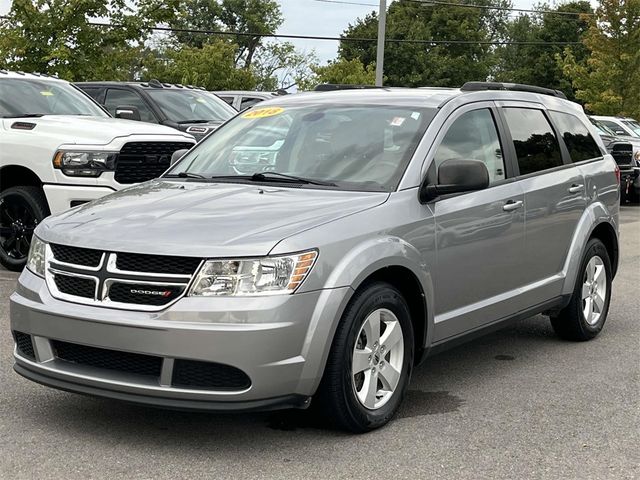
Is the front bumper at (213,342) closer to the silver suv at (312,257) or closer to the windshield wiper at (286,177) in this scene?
the silver suv at (312,257)

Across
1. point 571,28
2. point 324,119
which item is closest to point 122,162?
point 324,119

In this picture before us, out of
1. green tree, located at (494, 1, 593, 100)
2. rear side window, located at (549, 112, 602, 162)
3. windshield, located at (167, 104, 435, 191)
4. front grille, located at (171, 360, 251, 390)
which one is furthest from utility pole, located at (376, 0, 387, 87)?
green tree, located at (494, 1, 593, 100)

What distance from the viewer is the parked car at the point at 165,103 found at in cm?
1345

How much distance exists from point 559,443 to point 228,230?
191 cm

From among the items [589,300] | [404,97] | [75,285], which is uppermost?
[404,97]

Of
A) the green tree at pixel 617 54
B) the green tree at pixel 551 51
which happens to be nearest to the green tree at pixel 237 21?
the green tree at pixel 551 51

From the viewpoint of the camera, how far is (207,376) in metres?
4.25

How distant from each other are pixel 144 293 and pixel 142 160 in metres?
4.99

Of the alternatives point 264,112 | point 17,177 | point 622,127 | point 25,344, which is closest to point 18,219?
point 17,177

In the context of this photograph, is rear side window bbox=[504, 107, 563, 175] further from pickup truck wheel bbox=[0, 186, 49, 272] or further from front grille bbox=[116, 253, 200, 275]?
pickup truck wheel bbox=[0, 186, 49, 272]

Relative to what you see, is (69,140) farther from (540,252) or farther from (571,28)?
(571,28)

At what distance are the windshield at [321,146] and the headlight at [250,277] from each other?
98 cm

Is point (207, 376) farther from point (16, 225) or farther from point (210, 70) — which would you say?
point (210, 70)

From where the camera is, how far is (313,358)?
4312mm
